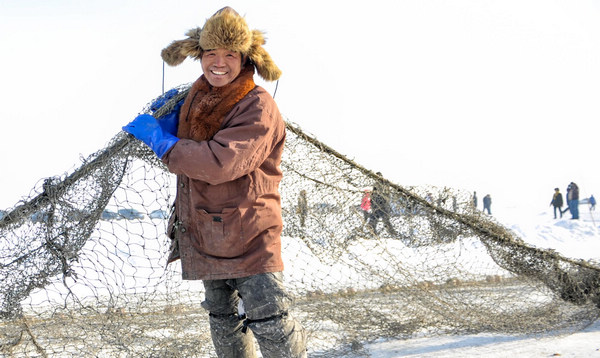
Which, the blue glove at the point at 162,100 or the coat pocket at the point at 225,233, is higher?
the blue glove at the point at 162,100

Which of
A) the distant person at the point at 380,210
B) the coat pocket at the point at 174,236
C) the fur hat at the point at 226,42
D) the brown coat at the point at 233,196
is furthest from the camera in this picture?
the distant person at the point at 380,210

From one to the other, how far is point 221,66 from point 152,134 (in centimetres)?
42

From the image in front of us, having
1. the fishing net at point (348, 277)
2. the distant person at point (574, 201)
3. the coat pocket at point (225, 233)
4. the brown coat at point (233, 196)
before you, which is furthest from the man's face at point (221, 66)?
the distant person at point (574, 201)

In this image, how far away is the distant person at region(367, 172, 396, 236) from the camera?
11.0 ft

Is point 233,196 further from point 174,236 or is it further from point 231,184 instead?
point 174,236

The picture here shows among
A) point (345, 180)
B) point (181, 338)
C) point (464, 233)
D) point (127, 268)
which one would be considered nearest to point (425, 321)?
point (464, 233)

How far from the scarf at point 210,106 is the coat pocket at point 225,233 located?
0.34 metres

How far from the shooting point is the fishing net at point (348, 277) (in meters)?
2.70

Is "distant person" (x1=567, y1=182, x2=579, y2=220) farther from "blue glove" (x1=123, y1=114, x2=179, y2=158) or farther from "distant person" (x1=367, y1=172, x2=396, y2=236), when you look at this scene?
"blue glove" (x1=123, y1=114, x2=179, y2=158)

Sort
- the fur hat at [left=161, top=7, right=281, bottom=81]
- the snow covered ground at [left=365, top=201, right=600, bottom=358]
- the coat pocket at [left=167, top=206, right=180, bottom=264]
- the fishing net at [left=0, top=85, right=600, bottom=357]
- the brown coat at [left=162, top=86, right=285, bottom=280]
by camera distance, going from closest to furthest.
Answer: the brown coat at [left=162, top=86, right=285, bottom=280] → the fur hat at [left=161, top=7, right=281, bottom=81] → the coat pocket at [left=167, top=206, right=180, bottom=264] → the fishing net at [left=0, top=85, right=600, bottom=357] → the snow covered ground at [left=365, top=201, right=600, bottom=358]

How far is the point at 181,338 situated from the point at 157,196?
94 cm

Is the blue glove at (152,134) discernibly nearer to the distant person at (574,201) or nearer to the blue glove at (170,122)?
the blue glove at (170,122)

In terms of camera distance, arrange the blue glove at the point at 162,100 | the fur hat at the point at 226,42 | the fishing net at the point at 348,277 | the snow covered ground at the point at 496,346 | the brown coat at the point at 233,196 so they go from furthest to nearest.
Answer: the snow covered ground at the point at 496,346, the fishing net at the point at 348,277, the blue glove at the point at 162,100, the fur hat at the point at 226,42, the brown coat at the point at 233,196

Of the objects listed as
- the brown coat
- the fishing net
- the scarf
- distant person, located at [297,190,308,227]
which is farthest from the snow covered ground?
→ the scarf
